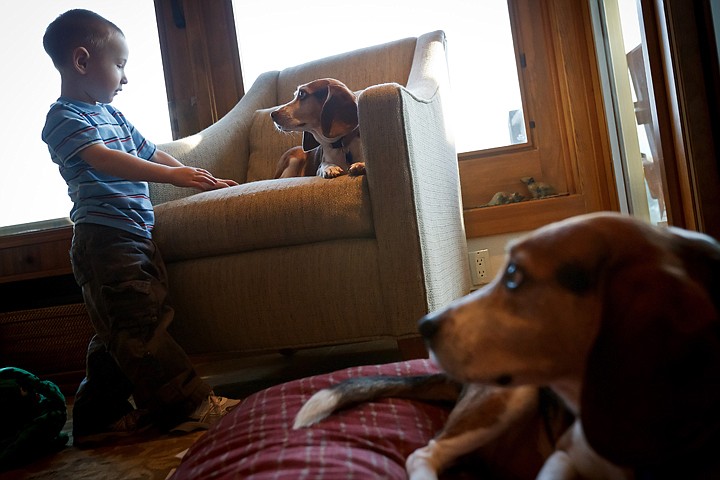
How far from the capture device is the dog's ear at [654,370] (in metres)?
0.67

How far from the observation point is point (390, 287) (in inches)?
75.0

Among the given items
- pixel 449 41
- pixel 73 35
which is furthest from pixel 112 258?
pixel 449 41

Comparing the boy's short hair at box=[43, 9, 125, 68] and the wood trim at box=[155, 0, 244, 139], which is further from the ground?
the wood trim at box=[155, 0, 244, 139]

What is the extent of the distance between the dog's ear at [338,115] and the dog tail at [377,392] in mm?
1355

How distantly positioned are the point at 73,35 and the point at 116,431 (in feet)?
3.76

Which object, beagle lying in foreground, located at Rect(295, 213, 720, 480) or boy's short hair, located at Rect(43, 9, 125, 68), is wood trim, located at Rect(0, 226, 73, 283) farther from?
beagle lying in foreground, located at Rect(295, 213, 720, 480)

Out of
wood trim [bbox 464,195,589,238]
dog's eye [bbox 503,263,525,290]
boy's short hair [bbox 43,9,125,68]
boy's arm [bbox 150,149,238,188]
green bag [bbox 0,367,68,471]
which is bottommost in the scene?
green bag [bbox 0,367,68,471]

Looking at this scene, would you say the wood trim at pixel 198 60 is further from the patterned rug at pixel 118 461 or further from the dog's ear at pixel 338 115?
the patterned rug at pixel 118 461

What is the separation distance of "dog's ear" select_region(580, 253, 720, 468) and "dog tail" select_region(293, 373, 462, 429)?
1.86 feet

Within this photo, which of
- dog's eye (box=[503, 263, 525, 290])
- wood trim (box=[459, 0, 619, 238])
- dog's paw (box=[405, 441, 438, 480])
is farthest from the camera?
wood trim (box=[459, 0, 619, 238])

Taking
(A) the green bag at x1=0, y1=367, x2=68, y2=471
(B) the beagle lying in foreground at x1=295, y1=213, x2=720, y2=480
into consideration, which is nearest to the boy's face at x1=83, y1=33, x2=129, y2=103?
(A) the green bag at x1=0, y1=367, x2=68, y2=471

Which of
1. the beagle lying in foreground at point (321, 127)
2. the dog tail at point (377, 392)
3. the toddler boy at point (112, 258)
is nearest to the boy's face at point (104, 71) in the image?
the toddler boy at point (112, 258)

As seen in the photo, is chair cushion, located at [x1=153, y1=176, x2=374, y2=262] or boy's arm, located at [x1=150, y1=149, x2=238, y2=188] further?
boy's arm, located at [x1=150, y1=149, x2=238, y2=188]

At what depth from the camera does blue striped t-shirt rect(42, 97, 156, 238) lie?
193cm
